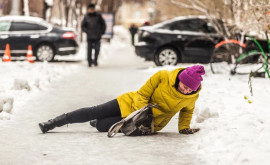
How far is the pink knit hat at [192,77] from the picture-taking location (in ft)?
18.0

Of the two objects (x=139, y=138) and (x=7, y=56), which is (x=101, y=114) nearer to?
(x=139, y=138)

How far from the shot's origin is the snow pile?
775 centimetres

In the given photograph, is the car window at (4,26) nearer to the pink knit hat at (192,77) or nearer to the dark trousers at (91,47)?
the dark trousers at (91,47)

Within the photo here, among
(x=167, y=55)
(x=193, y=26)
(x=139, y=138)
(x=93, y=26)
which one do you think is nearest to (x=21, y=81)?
(x=139, y=138)

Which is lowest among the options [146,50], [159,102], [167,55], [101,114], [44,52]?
[44,52]

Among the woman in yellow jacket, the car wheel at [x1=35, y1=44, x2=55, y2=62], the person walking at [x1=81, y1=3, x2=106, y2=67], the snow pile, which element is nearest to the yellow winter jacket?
the woman in yellow jacket

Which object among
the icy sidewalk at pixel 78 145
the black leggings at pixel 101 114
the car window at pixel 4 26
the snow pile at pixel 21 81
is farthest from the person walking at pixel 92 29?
the black leggings at pixel 101 114

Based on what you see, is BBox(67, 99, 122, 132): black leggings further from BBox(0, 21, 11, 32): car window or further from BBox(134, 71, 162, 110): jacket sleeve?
BBox(0, 21, 11, 32): car window

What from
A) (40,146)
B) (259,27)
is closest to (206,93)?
(259,27)

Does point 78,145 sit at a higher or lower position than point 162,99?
lower

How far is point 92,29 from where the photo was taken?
1678cm

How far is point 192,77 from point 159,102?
0.66 metres

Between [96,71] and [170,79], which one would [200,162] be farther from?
[96,71]

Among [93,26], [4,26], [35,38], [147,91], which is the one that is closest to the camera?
[147,91]
